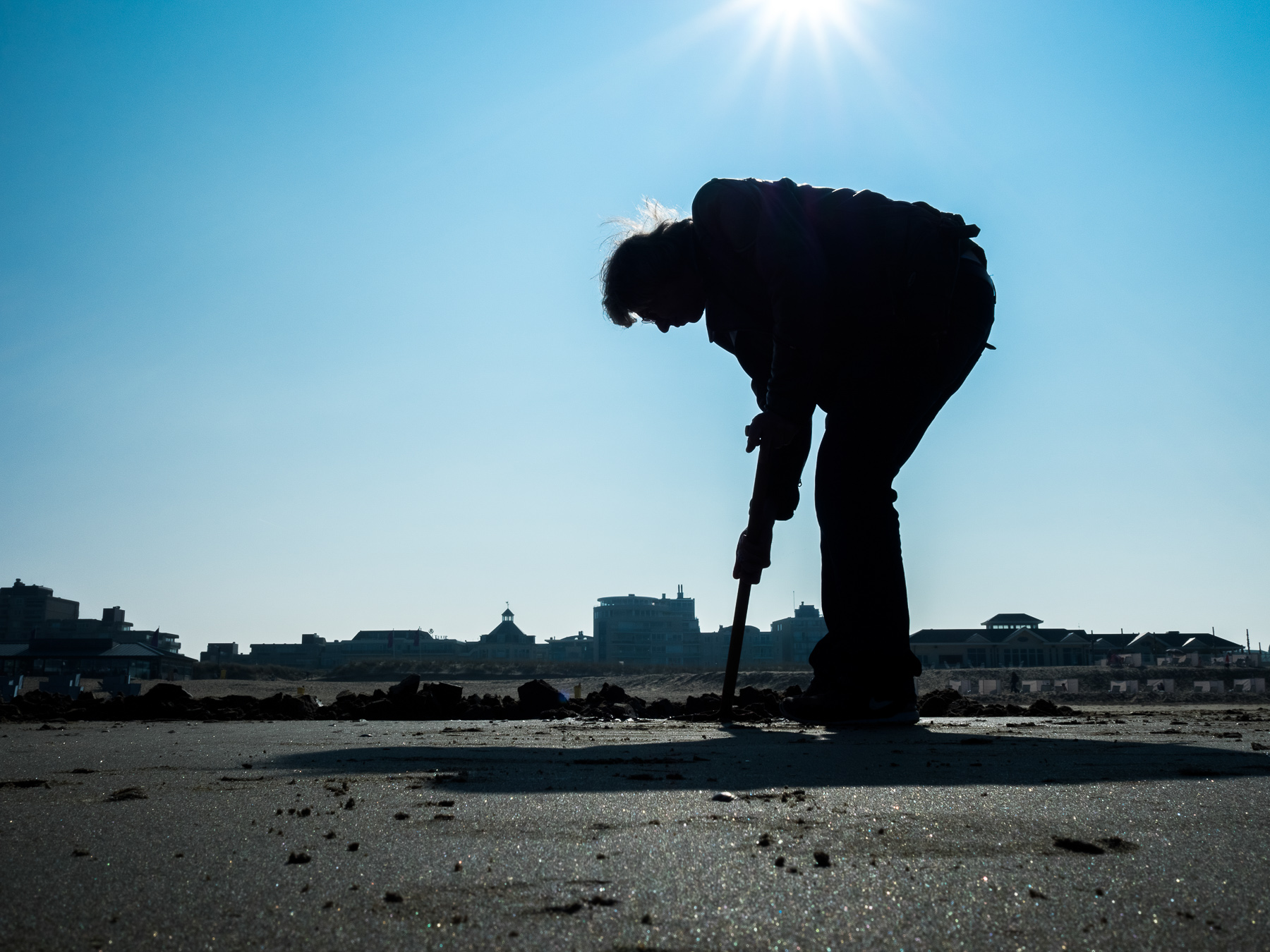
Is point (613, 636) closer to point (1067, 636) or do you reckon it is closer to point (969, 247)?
point (1067, 636)

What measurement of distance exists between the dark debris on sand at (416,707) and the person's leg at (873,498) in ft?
2.07

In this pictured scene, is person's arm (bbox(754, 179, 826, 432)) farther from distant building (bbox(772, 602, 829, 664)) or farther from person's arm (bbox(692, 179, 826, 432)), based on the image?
distant building (bbox(772, 602, 829, 664))

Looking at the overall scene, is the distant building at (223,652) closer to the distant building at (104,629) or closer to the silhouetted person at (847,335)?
the distant building at (104,629)

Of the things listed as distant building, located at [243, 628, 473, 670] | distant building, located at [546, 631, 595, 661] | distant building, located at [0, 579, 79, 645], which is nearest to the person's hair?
distant building, located at [243, 628, 473, 670]

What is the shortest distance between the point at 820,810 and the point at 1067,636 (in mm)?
78656

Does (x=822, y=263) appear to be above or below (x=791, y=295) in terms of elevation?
above

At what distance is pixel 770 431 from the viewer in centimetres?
392

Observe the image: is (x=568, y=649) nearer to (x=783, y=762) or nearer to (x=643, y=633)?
(x=643, y=633)

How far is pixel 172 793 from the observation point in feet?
5.65

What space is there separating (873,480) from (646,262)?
130 cm

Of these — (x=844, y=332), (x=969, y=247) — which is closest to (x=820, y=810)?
(x=844, y=332)

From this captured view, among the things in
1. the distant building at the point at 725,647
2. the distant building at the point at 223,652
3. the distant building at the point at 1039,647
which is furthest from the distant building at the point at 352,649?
the distant building at the point at 1039,647

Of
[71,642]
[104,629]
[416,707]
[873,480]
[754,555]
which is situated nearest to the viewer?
[873,480]

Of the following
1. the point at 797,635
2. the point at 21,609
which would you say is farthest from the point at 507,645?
the point at 21,609
